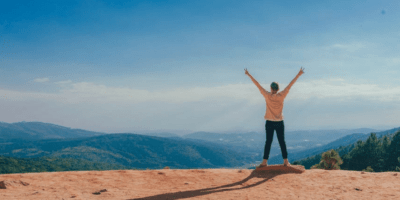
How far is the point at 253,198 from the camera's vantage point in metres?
7.81

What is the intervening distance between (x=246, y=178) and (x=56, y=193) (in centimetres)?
645

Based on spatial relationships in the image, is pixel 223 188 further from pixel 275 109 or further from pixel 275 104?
pixel 275 104

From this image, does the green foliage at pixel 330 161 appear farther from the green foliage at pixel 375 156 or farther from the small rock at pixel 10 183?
the small rock at pixel 10 183

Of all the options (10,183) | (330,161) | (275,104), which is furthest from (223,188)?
(330,161)

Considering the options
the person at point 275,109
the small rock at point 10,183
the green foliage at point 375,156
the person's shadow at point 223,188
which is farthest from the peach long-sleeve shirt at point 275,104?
the green foliage at point 375,156

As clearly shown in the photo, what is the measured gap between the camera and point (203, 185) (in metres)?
9.52

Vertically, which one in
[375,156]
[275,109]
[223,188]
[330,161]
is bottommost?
[375,156]

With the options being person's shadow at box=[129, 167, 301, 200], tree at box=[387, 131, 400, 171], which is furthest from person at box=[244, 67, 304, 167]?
tree at box=[387, 131, 400, 171]

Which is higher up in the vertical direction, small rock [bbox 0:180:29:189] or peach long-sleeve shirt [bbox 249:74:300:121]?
peach long-sleeve shirt [bbox 249:74:300:121]

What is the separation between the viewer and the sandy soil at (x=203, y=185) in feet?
26.7

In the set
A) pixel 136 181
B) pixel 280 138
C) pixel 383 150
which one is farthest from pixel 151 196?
pixel 383 150

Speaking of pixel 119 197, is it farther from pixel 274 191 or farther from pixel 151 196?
pixel 274 191

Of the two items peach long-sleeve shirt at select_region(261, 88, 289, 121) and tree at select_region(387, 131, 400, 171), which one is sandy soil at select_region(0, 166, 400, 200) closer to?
peach long-sleeve shirt at select_region(261, 88, 289, 121)

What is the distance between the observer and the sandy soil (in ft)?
→ 26.7
